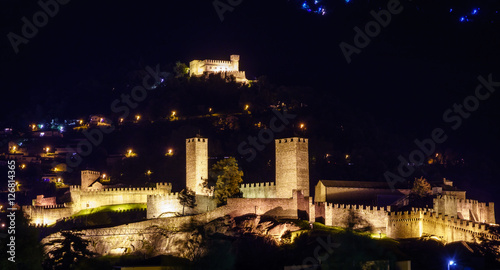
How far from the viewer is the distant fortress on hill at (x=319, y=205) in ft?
170

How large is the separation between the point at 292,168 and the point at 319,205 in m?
4.07

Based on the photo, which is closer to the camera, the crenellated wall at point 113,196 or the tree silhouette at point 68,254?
the tree silhouette at point 68,254

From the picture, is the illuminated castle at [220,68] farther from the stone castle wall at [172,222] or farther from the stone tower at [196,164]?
the stone castle wall at [172,222]

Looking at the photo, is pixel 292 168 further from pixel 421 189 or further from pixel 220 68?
pixel 220 68

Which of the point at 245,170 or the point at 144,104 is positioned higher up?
the point at 144,104

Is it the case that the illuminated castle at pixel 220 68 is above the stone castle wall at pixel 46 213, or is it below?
above

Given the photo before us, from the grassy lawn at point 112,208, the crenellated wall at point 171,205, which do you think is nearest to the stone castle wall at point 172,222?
the crenellated wall at point 171,205

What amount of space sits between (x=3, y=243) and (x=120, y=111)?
80170mm

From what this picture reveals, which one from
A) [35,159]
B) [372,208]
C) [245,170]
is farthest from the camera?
[35,159]

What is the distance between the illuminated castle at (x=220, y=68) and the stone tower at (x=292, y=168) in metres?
52.6

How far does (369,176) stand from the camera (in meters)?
84.4

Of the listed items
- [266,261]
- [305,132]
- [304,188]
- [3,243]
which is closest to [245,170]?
[305,132]

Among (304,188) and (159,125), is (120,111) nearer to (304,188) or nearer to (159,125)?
(159,125)

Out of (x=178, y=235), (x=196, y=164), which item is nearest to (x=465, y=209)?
(x=178, y=235)
